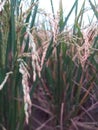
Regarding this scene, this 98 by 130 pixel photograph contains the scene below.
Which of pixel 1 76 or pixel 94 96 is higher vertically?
pixel 1 76

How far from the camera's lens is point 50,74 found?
1195mm

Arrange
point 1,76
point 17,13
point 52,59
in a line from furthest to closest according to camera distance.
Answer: point 52,59, point 17,13, point 1,76

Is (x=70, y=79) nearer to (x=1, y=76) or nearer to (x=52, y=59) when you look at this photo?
(x=52, y=59)

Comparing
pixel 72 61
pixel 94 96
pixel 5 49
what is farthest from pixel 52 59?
pixel 5 49

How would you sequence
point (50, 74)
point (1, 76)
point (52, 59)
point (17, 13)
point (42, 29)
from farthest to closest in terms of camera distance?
point (42, 29) < point (52, 59) < point (50, 74) < point (17, 13) < point (1, 76)

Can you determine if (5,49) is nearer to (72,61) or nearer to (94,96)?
(72,61)

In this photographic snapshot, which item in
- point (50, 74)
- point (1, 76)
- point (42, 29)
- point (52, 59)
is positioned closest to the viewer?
point (1, 76)

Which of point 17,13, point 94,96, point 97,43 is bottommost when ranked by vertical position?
point 94,96

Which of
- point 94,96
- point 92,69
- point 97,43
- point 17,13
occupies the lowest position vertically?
point 94,96

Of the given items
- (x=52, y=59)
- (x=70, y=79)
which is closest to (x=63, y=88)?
(x=70, y=79)

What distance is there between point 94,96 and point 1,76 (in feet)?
1.66

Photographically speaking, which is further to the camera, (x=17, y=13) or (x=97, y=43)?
(x=97, y=43)

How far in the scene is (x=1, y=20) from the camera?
0.99 m

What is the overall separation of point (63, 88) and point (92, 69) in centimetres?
19
